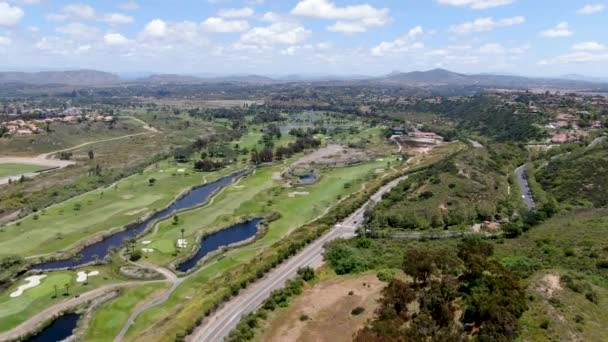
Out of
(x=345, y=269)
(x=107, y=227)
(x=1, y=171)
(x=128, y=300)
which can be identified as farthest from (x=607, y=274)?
(x=1, y=171)


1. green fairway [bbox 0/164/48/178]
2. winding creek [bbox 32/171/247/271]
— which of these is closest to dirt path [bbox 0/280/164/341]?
winding creek [bbox 32/171/247/271]

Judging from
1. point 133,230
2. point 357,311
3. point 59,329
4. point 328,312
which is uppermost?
point 357,311

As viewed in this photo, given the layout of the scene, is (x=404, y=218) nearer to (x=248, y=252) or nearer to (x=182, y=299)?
(x=248, y=252)

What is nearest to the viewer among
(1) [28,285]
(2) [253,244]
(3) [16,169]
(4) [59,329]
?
(4) [59,329]

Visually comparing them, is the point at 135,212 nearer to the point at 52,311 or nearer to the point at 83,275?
the point at 83,275

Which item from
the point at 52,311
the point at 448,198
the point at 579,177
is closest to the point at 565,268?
the point at 448,198

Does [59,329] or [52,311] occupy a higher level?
[52,311]
